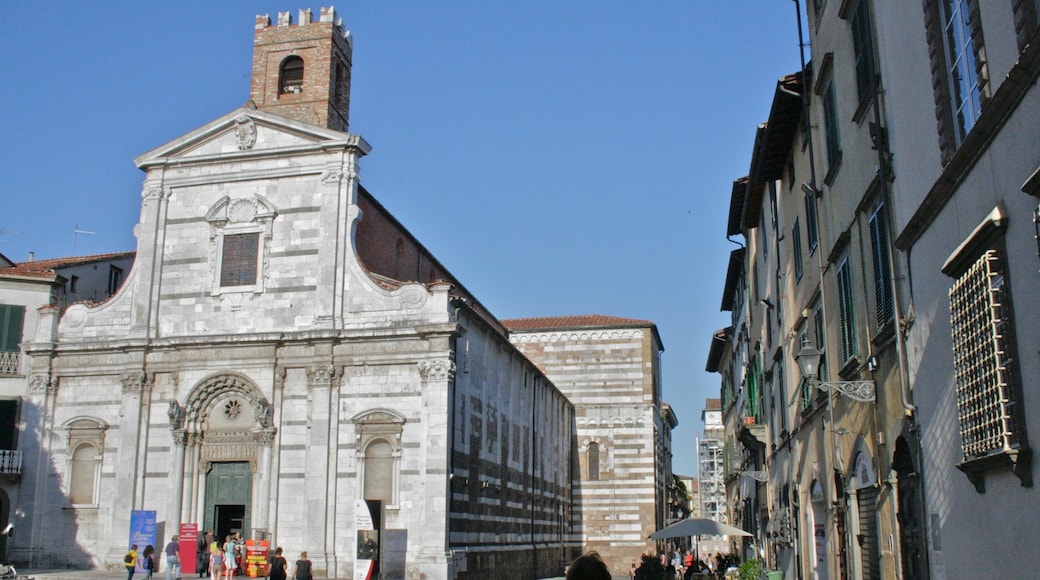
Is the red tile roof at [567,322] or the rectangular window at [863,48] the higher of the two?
the red tile roof at [567,322]

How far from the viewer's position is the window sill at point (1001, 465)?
659 centimetres

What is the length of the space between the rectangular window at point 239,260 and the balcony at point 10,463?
7211 millimetres

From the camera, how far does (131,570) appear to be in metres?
21.8

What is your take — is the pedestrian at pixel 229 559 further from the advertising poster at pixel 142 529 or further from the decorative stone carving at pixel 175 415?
the decorative stone carving at pixel 175 415

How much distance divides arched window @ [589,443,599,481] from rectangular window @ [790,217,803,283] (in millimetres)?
28325

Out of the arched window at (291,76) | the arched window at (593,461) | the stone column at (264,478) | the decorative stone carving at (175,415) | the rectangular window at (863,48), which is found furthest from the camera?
the arched window at (593,461)

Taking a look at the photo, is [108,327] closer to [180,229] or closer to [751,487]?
[180,229]

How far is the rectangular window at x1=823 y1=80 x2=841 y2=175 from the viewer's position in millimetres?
13086

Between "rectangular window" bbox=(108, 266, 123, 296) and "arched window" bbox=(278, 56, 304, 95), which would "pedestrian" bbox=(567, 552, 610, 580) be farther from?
"rectangular window" bbox=(108, 266, 123, 296)

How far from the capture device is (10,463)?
26.1 metres

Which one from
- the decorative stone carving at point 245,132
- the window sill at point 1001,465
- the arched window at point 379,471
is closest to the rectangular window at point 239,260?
the decorative stone carving at point 245,132

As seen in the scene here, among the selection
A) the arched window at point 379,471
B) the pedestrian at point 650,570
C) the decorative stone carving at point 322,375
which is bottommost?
the pedestrian at point 650,570

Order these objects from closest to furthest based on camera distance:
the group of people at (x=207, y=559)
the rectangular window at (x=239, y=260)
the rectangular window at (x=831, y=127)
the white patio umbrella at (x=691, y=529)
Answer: the rectangular window at (x=831, y=127)
the white patio umbrella at (x=691, y=529)
the group of people at (x=207, y=559)
the rectangular window at (x=239, y=260)

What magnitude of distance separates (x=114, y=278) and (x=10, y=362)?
557cm
